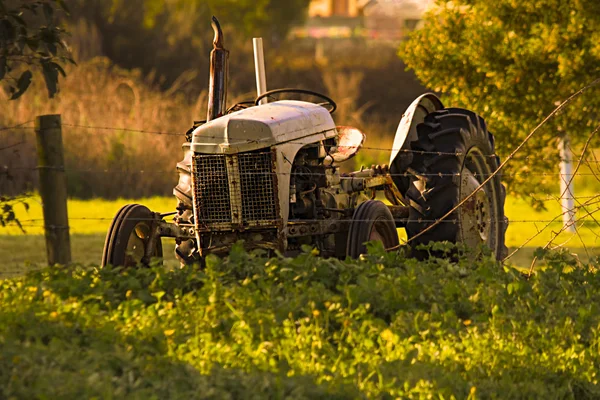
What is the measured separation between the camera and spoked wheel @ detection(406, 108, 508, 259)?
10.6 meters

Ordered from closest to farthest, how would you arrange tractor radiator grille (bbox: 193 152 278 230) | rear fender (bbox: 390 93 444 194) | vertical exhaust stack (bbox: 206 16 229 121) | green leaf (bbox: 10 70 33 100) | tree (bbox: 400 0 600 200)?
green leaf (bbox: 10 70 33 100) → tractor radiator grille (bbox: 193 152 278 230) → vertical exhaust stack (bbox: 206 16 229 121) → rear fender (bbox: 390 93 444 194) → tree (bbox: 400 0 600 200)

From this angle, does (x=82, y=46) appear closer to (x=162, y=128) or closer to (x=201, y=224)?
(x=162, y=128)

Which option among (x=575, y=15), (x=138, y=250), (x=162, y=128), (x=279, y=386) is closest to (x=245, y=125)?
(x=138, y=250)

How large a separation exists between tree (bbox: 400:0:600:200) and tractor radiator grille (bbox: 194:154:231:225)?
7.12 metres

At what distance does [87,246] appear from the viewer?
1661cm

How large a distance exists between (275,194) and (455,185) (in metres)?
2.08

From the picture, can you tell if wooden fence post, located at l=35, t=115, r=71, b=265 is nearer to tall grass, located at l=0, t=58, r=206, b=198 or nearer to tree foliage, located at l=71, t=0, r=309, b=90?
tall grass, located at l=0, t=58, r=206, b=198

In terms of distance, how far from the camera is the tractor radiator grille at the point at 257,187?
923 cm

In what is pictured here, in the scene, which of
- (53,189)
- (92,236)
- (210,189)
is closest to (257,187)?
(210,189)

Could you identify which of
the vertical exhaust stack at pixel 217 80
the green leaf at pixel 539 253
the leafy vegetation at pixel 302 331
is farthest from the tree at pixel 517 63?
the leafy vegetation at pixel 302 331

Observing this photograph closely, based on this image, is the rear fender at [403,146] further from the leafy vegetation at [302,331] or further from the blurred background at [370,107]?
the leafy vegetation at [302,331]

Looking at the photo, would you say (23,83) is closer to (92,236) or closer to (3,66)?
(3,66)

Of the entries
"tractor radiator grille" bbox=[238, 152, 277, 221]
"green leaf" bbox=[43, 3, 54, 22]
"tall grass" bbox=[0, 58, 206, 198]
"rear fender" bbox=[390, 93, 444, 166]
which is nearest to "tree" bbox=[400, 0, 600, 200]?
"rear fender" bbox=[390, 93, 444, 166]

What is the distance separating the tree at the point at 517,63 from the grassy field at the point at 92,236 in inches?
49.7
